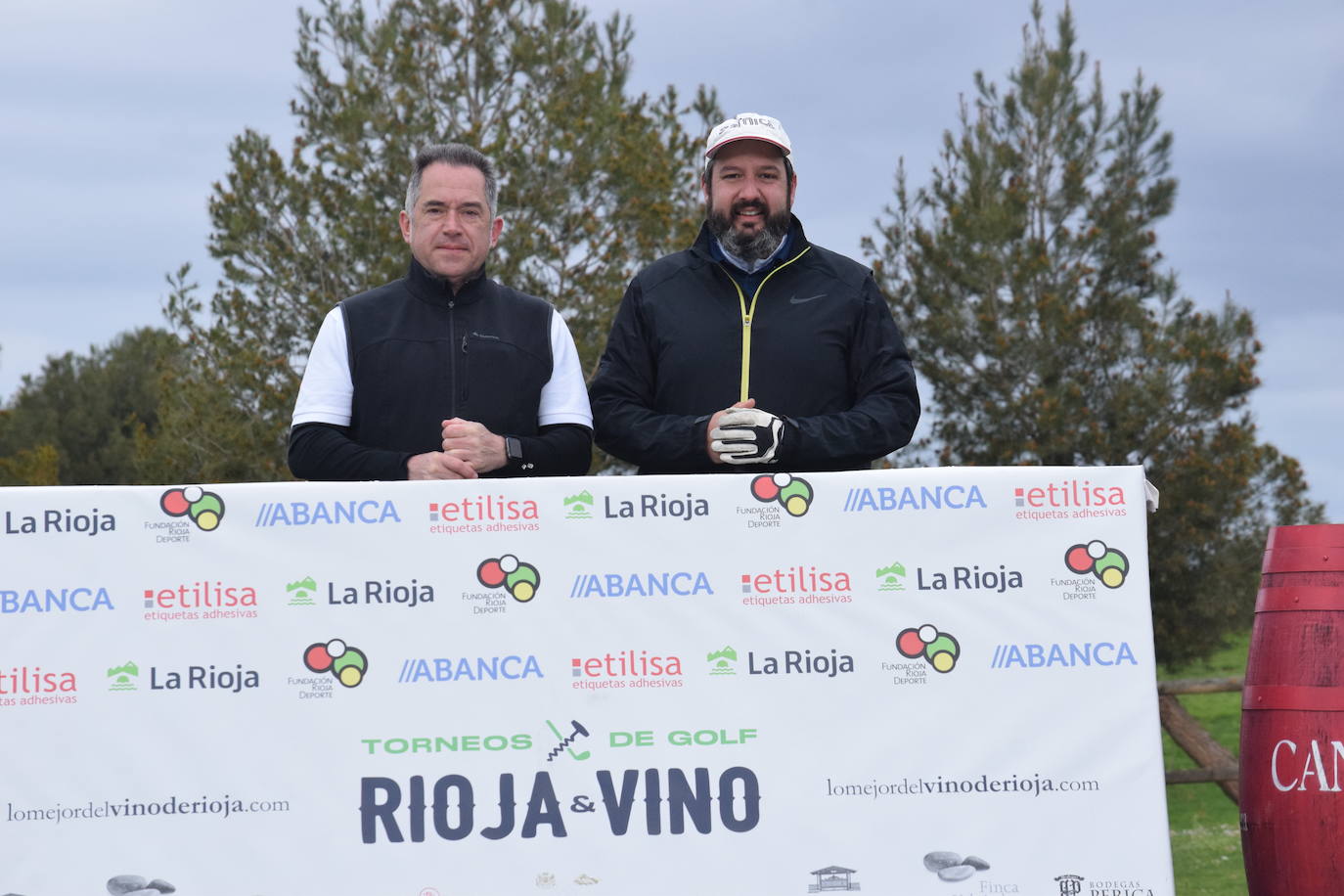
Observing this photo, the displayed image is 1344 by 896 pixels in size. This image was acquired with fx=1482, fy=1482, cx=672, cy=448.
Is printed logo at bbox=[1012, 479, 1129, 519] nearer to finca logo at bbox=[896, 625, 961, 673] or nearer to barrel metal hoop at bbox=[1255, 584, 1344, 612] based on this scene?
finca logo at bbox=[896, 625, 961, 673]

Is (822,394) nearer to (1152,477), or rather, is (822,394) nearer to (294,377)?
(294,377)

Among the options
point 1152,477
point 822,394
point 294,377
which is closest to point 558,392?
point 822,394

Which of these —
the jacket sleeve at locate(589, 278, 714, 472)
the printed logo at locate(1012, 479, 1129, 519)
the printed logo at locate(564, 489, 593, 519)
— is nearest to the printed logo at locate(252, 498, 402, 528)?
the printed logo at locate(564, 489, 593, 519)

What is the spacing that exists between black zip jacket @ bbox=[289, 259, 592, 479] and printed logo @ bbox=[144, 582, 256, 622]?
0.51 metres

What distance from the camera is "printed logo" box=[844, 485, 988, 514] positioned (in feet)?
10.7

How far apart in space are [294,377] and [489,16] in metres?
4.08

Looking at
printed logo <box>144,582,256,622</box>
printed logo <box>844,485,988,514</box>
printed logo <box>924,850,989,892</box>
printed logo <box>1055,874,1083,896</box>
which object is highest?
printed logo <box>844,485,988,514</box>

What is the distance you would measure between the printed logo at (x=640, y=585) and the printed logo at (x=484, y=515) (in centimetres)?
17

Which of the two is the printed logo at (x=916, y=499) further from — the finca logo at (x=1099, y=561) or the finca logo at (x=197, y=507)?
the finca logo at (x=197, y=507)

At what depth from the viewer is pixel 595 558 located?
325cm

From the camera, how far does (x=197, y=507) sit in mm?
3258

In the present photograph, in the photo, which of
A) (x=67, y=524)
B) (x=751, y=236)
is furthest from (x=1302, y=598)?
(x=67, y=524)

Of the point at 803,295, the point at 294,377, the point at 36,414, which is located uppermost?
the point at 36,414

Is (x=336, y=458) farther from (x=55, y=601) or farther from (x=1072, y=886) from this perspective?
(x=1072, y=886)
